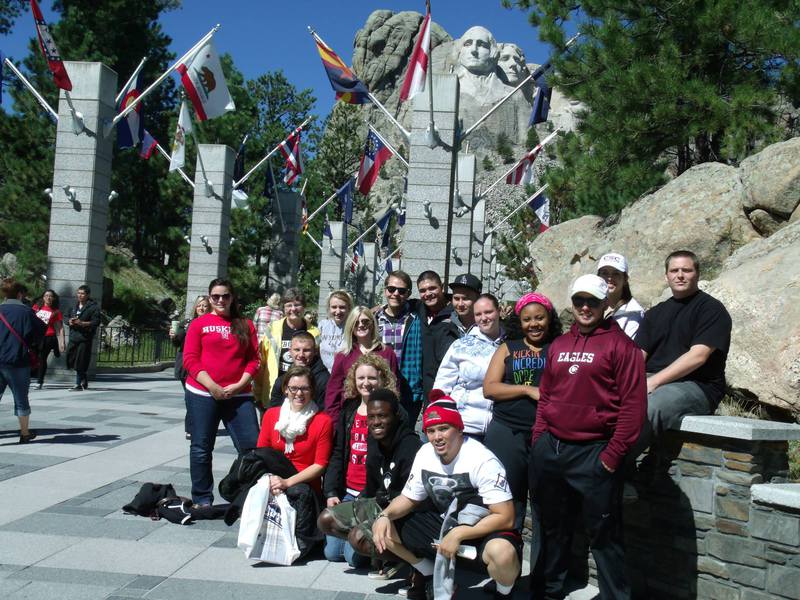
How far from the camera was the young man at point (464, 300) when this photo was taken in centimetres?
656

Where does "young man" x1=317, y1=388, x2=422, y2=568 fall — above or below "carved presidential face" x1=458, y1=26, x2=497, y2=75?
below

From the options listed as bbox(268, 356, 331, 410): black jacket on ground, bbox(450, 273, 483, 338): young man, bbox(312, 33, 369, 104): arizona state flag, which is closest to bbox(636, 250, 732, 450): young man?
bbox(450, 273, 483, 338): young man

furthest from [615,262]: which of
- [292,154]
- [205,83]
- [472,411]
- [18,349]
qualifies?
[292,154]

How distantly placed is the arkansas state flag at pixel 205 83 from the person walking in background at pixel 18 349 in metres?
8.32

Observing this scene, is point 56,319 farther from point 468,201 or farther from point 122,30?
point 122,30

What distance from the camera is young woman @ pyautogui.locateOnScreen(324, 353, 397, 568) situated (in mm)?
5852

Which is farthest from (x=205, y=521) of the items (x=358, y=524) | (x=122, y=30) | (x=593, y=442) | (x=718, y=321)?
(x=122, y=30)

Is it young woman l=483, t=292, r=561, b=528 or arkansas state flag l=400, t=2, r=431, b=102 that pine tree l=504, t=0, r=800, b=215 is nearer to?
arkansas state flag l=400, t=2, r=431, b=102

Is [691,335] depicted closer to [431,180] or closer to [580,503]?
[580,503]

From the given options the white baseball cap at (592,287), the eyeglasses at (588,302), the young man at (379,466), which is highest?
the white baseball cap at (592,287)

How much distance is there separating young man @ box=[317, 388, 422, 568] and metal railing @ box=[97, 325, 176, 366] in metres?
18.2

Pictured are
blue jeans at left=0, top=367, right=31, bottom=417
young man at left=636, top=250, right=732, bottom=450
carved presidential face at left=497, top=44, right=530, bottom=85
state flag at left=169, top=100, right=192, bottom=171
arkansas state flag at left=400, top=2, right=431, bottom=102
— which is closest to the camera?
young man at left=636, top=250, right=732, bottom=450

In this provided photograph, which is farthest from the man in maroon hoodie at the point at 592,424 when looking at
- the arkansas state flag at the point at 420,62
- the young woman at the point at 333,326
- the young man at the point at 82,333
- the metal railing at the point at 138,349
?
the metal railing at the point at 138,349

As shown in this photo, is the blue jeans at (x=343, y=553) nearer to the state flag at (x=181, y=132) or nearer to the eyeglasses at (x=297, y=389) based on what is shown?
the eyeglasses at (x=297, y=389)
